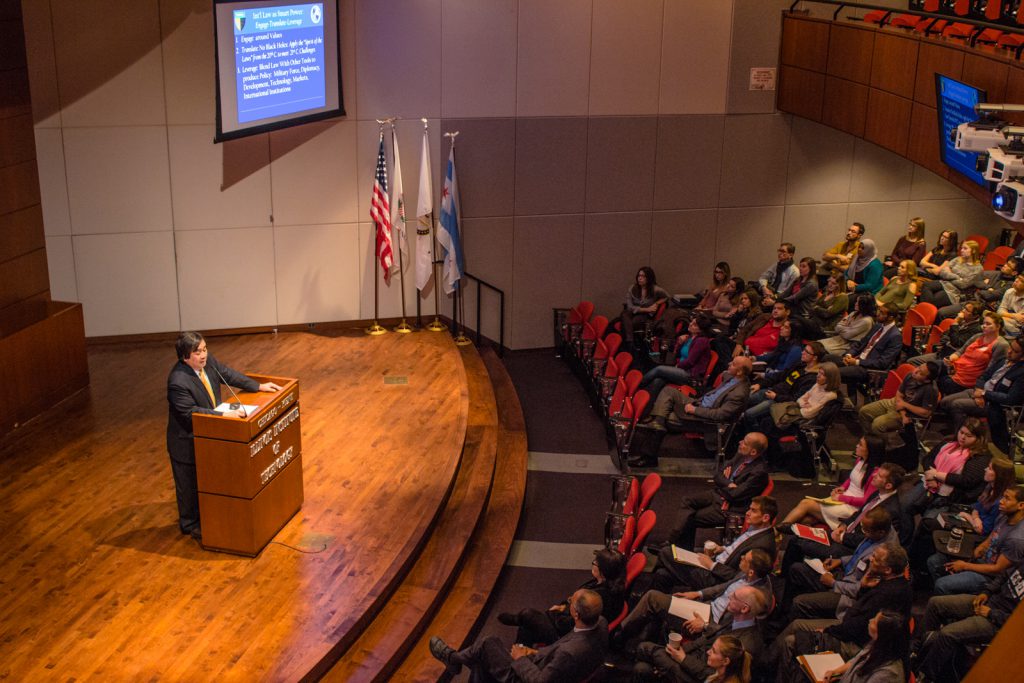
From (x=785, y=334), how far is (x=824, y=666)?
4141mm

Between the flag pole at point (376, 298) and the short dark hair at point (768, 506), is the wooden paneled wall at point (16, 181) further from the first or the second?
the short dark hair at point (768, 506)

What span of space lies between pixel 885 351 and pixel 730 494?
2685 millimetres

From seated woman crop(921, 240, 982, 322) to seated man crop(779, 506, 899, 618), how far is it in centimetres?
454

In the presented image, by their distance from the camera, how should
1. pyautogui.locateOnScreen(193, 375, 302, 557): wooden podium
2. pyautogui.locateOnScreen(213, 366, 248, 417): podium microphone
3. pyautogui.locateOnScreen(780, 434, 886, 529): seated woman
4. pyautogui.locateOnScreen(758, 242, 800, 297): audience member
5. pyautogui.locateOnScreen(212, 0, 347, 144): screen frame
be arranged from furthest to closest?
pyautogui.locateOnScreen(758, 242, 800, 297): audience member → pyautogui.locateOnScreen(212, 0, 347, 144): screen frame → pyautogui.locateOnScreen(780, 434, 886, 529): seated woman → pyautogui.locateOnScreen(213, 366, 248, 417): podium microphone → pyautogui.locateOnScreen(193, 375, 302, 557): wooden podium

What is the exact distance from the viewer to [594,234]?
445 inches

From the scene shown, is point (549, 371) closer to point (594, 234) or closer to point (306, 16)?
point (594, 234)

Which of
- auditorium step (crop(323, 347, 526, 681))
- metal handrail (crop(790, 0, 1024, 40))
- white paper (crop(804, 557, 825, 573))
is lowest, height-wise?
auditorium step (crop(323, 347, 526, 681))

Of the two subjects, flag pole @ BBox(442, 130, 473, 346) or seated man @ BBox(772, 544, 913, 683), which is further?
flag pole @ BBox(442, 130, 473, 346)

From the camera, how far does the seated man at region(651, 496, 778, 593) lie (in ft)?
19.3

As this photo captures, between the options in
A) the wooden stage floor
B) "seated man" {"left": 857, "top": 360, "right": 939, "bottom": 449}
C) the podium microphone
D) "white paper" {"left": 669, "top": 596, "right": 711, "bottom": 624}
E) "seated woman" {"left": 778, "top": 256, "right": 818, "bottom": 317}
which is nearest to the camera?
the wooden stage floor

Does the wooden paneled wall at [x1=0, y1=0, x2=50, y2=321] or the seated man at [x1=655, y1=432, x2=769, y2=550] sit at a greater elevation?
the wooden paneled wall at [x1=0, y1=0, x2=50, y2=321]

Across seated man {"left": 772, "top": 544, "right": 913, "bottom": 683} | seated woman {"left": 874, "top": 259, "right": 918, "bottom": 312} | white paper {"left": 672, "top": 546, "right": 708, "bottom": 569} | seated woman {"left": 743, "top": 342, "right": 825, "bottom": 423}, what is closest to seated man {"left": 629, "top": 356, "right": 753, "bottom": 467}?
seated woman {"left": 743, "top": 342, "right": 825, "bottom": 423}

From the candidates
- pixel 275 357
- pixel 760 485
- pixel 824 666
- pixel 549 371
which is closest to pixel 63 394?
pixel 275 357

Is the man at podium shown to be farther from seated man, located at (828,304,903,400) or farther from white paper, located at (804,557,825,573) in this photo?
seated man, located at (828,304,903,400)
